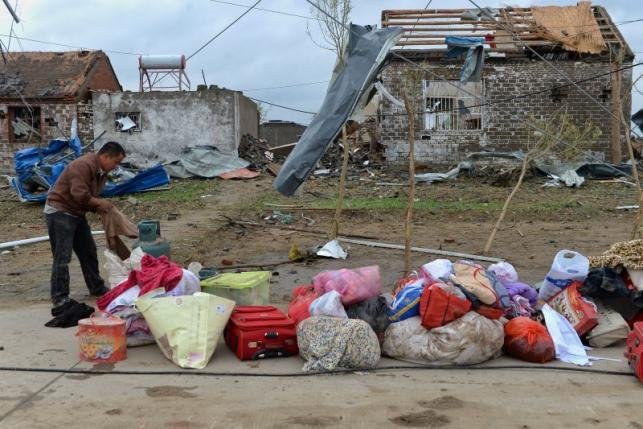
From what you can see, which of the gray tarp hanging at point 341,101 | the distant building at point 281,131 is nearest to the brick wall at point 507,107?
the gray tarp hanging at point 341,101

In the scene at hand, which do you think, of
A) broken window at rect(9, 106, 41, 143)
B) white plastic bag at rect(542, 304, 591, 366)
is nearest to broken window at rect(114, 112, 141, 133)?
broken window at rect(9, 106, 41, 143)

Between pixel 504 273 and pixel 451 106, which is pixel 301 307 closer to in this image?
pixel 504 273

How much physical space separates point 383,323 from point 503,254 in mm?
5167

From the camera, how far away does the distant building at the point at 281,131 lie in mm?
35250

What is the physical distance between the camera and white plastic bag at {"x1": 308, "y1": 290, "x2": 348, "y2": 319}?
16.0 ft

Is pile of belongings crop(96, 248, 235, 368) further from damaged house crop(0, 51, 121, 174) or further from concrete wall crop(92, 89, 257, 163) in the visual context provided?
damaged house crop(0, 51, 121, 174)

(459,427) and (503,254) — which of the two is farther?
(503,254)

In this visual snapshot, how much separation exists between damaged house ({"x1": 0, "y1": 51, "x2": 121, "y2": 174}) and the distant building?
41.6 ft

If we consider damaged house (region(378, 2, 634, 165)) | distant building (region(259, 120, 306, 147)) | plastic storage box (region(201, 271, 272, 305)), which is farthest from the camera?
distant building (region(259, 120, 306, 147))

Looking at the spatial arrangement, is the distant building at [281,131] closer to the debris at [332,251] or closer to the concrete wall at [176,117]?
the concrete wall at [176,117]

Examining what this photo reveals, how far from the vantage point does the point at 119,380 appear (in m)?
4.31

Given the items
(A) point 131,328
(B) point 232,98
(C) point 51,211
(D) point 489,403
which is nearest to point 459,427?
(D) point 489,403

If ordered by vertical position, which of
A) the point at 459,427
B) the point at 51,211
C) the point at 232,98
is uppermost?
the point at 232,98

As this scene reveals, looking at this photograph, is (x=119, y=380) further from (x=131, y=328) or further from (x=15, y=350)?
(x=15, y=350)
